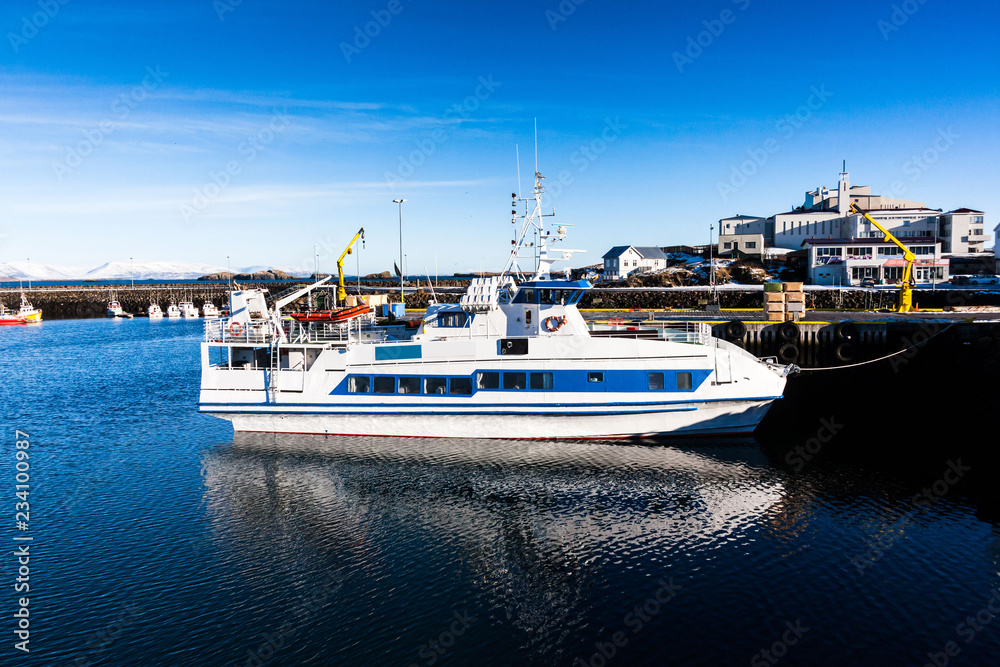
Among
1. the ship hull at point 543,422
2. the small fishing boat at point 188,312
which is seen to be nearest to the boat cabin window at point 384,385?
the ship hull at point 543,422

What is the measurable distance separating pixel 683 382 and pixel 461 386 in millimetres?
8987

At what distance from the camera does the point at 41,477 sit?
20969mm

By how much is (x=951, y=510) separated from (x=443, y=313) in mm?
18812

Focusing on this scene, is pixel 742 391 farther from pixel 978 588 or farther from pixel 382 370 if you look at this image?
pixel 382 370

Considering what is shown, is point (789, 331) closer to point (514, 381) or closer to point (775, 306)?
point (775, 306)

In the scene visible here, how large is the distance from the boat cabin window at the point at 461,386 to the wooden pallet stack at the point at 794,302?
26.7 metres

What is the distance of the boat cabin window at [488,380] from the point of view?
78.7 feet

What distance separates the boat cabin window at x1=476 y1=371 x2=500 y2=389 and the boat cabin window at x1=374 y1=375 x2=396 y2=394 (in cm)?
369

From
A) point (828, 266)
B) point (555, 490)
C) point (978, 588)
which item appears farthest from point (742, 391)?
point (828, 266)

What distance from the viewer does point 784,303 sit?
40.0m

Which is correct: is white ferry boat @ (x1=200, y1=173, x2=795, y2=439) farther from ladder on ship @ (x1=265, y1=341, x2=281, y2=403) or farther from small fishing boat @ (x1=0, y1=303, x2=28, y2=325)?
small fishing boat @ (x1=0, y1=303, x2=28, y2=325)

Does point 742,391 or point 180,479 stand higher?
point 742,391

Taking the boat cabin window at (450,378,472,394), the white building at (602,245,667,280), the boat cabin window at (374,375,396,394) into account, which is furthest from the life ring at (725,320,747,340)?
the white building at (602,245,667,280)

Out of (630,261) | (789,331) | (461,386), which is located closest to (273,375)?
(461,386)
